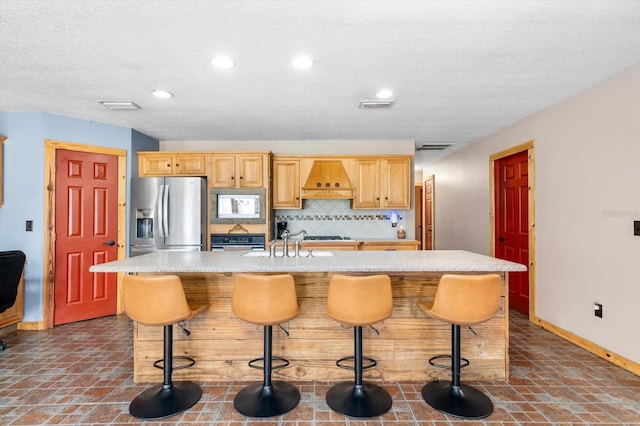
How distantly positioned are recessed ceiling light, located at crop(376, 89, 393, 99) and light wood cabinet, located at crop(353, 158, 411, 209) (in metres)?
1.69

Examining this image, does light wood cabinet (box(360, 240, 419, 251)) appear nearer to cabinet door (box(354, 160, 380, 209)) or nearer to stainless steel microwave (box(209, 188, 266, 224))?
cabinet door (box(354, 160, 380, 209))

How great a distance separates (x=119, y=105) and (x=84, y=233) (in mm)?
1646

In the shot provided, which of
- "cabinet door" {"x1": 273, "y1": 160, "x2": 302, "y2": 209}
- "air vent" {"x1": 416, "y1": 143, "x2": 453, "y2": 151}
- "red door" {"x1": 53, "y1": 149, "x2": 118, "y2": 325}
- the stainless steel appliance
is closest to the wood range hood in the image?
"cabinet door" {"x1": 273, "y1": 160, "x2": 302, "y2": 209}

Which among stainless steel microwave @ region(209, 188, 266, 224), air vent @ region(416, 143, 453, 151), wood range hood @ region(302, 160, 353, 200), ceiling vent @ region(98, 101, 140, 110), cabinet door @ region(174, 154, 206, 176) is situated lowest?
stainless steel microwave @ region(209, 188, 266, 224)

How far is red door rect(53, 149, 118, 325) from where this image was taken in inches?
152

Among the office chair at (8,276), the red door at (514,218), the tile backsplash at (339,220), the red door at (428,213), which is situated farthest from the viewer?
the red door at (428,213)

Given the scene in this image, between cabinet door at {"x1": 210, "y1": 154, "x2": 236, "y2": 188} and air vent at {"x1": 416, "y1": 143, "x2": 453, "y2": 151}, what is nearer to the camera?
cabinet door at {"x1": 210, "y1": 154, "x2": 236, "y2": 188}

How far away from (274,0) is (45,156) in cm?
348

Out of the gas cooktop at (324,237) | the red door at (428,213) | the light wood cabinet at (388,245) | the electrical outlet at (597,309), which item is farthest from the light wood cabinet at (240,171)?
the red door at (428,213)

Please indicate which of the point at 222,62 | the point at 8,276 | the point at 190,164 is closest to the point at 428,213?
the point at 190,164

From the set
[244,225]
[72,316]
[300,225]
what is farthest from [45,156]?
[300,225]

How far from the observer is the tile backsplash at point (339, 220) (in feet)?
17.4

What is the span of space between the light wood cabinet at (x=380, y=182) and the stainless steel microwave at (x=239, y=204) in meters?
1.39

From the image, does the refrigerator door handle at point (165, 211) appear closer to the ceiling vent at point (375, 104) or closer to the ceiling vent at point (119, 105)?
the ceiling vent at point (119, 105)
